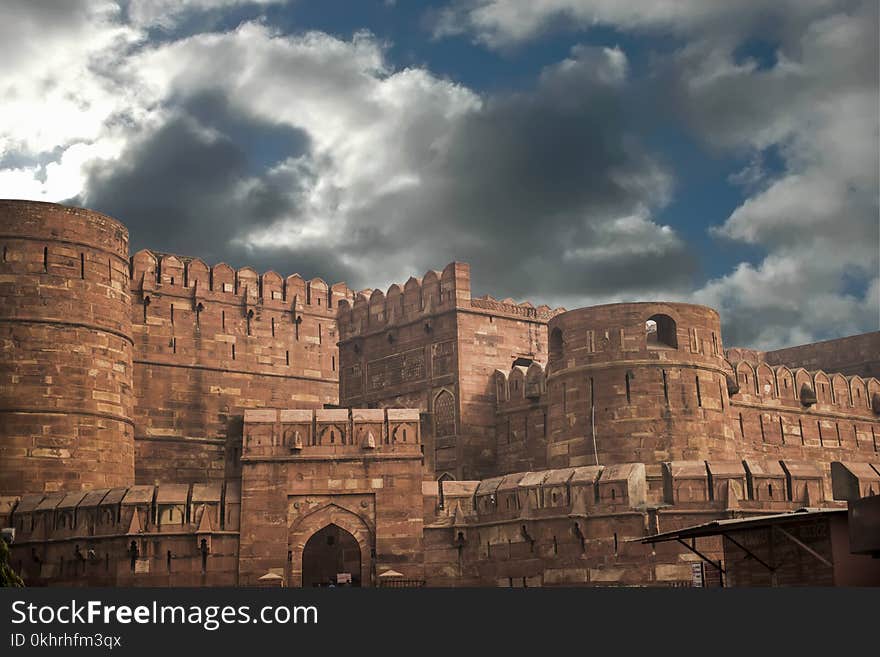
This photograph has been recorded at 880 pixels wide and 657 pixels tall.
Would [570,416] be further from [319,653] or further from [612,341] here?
[319,653]

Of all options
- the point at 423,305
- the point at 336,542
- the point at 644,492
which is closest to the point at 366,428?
the point at 336,542

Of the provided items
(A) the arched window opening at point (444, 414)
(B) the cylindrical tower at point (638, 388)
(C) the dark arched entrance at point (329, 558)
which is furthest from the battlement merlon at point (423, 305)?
(C) the dark arched entrance at point (329, 558)

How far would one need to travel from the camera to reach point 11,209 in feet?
112

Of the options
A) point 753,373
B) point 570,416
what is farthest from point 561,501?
point 753,373

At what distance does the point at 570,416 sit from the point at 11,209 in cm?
1530

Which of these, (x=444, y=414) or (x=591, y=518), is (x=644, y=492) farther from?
(x=444, y=414)

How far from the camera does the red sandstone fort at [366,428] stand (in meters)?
29.5

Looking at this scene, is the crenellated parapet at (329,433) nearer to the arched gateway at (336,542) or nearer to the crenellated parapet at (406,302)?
the arched gateway at (336,542)

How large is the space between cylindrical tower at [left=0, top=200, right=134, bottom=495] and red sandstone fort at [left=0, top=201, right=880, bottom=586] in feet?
0.18

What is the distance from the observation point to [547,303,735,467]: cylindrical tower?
107 feet

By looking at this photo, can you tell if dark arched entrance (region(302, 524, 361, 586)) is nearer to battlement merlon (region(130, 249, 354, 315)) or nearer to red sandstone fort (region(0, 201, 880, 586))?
red sandstone fort (region(0, 201, 880, 586))

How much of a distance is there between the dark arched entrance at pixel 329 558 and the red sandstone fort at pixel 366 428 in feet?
0.20

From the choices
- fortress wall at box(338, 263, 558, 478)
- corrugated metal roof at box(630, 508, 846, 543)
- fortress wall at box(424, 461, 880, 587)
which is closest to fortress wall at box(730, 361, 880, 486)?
fortress wall at box(338, 263, 558, 478)

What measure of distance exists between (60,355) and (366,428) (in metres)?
8.51
